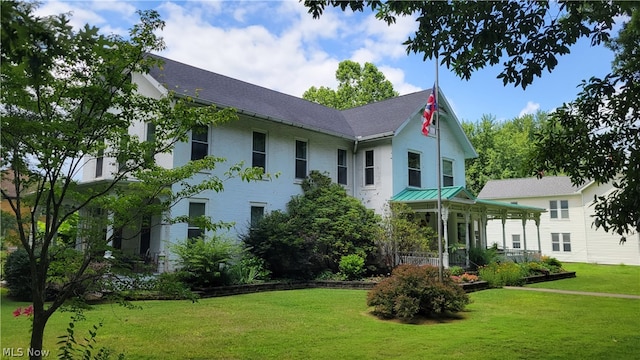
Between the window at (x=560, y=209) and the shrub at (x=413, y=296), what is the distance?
28571mm

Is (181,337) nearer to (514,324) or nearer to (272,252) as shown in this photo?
(514,324)

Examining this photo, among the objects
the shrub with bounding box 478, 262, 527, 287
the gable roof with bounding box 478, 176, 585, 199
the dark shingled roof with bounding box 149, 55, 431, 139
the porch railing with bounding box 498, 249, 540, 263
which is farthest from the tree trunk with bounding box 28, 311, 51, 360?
the gable roof with bounding box 478, 176, 585, 199

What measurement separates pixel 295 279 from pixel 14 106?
12.5 metres

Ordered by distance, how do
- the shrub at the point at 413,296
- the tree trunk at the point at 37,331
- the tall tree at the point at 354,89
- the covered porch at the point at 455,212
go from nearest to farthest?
the tree trunk at the point at 37,331 → the shrub at the point at 413,296 → the covered porch at the point at 455,212 → the tall tree at the point at 354,89

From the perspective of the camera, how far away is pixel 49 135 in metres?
4.12

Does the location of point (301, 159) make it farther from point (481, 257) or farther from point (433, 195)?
point (481, 257)

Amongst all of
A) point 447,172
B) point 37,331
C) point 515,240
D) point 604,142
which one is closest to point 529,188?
point 515,240

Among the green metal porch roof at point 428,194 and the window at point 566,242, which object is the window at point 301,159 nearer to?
the green metal porch roof at point 428,194

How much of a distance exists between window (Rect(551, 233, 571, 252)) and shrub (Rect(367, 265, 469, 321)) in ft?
93.3

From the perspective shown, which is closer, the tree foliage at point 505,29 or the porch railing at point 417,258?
the tree foliage at point 505,29

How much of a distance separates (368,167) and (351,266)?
257 inches

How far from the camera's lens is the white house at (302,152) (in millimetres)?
15430

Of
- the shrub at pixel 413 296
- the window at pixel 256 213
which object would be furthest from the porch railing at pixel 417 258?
the shrub at pixel 413 296

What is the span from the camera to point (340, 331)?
7996 millimetres
